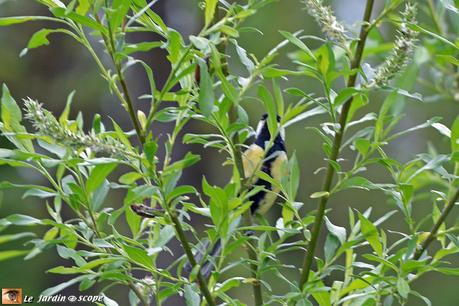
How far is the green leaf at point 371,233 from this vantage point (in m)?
0.91

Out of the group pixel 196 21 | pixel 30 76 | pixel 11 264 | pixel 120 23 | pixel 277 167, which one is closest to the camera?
pixel 120 23

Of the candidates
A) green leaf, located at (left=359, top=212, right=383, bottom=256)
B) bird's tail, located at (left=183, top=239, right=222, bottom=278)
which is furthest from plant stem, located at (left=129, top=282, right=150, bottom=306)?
green leaf, located at (left=359, top=212, right=383, bottom=256)

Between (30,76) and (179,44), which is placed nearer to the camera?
(179,44)

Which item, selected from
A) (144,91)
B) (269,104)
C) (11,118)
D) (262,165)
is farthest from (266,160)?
(144,91)

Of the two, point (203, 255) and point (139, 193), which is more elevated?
point (139, 193)

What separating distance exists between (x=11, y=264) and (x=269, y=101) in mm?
3511

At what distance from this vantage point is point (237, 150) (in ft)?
3.11

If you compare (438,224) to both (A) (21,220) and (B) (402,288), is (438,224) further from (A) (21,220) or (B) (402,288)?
(A) (21,220)

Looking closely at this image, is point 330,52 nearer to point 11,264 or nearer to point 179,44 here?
point 179,44

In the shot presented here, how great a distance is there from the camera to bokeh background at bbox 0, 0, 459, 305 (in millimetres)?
4242

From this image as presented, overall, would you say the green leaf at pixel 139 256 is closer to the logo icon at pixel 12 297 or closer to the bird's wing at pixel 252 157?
the bird's wing at pixel 252 157

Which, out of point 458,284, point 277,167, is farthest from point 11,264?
point 277,167

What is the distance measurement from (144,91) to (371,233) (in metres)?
3.13

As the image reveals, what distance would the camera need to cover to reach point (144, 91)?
156 inches
